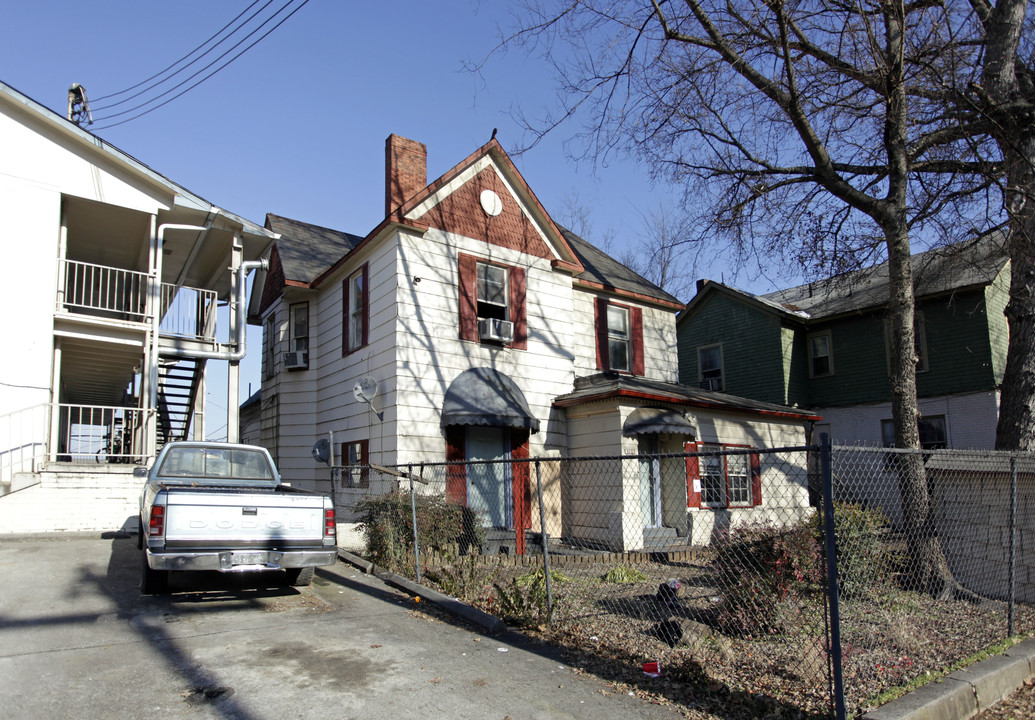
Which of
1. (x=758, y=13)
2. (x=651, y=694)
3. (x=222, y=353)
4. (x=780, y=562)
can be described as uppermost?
(x=758, y=13)

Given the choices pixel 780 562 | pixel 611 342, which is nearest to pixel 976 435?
pixel 611 342

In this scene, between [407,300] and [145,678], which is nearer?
[145,678]

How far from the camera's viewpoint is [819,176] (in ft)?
37.1

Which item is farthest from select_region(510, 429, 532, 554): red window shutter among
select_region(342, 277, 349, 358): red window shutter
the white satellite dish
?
select_region(342, 277, 349, 358): red window shutter

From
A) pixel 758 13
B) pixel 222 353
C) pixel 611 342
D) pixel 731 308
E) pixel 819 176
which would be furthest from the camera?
pixel 731 308

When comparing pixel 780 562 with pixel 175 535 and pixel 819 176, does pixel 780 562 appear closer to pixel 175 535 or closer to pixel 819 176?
pixel 175 535

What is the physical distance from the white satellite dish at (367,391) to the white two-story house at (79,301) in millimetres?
2805

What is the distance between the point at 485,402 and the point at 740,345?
14.6 metres

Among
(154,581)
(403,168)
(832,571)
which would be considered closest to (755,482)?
(403,168)

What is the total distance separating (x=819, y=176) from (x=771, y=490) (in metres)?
8.72

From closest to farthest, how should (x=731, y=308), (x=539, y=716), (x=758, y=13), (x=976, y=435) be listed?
1. (x=539, y=716)
2. (x=758, y=13)
3. (x=976, y=435)
4. (x=731, y=308)

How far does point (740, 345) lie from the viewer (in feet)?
81.4

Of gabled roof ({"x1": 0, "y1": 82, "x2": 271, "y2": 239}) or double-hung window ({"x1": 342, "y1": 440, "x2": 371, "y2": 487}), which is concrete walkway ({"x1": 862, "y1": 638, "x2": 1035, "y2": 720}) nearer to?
double-hung window ({"x1": 342, "y1": 440, "x2": 371, "y2": 487})

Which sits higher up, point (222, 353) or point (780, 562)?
point (222, 353)
